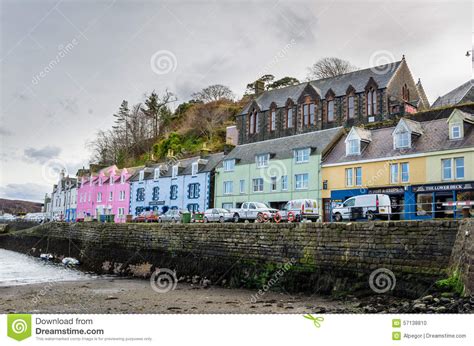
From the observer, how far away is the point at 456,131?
2262 cm

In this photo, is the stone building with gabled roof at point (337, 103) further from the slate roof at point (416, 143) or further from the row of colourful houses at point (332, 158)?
the slate roof at point (416, 143)

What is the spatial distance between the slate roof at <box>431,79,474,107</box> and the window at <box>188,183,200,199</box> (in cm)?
2022

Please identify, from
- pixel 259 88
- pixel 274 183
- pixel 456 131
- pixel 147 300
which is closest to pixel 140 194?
pixel 259 88

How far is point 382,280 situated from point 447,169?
39.7 feet

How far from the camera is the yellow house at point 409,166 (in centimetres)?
2180

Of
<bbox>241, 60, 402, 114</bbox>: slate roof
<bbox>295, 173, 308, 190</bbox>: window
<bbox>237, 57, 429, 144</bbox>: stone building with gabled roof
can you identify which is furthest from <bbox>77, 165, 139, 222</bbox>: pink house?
<bbox>295, 173, 308, 190</bbox>: window

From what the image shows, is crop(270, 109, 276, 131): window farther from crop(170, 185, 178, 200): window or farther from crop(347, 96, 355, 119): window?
crop(170, 185, 178, 200): window

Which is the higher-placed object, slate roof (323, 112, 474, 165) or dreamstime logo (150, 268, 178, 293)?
slate roof (323, 112, 474, 165)

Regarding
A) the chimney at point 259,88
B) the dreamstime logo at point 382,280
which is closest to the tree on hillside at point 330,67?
the chimney at point 259,88

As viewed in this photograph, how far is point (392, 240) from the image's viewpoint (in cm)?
1288

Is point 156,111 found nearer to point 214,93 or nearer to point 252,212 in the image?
point 214,93

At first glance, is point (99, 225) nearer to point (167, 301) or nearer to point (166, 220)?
point (166, 220)

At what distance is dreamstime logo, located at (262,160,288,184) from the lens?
30375 mm
